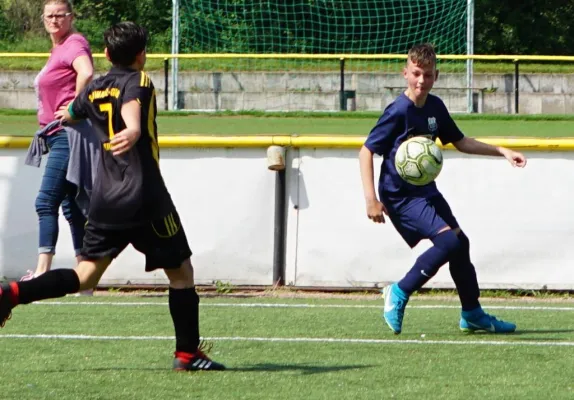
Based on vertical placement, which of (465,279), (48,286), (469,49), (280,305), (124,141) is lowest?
(280,305)

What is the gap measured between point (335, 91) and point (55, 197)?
1679cm

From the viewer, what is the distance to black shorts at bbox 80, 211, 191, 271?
16.9ft

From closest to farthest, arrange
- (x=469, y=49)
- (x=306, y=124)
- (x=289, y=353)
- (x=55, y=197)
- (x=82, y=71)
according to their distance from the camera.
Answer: (x=289, y=353), (x=82, y=71), (x=55, y=197), (x=306, y=124), (x=469, y=49)

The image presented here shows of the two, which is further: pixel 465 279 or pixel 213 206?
pixel 213 206

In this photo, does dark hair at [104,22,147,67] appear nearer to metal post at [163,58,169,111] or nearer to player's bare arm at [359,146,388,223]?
player's bare arm at [359,146,388,223]

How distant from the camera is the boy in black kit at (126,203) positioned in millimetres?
5059

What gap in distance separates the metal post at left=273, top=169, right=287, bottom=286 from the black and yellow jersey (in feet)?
11.0

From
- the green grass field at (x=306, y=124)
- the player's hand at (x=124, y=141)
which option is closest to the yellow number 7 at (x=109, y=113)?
the player's hand at (x=124, y=141)

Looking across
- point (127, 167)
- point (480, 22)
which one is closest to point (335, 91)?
point (480, 22)

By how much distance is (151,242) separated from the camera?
16.9ft

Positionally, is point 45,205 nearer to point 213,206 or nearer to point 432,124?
point 213,206

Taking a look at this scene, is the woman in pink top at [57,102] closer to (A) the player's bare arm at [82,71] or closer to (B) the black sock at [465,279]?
(A) the player's bare arm at [82,71]

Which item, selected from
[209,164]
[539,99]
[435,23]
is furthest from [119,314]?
[539,99]

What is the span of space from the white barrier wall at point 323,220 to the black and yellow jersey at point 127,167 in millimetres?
3324
